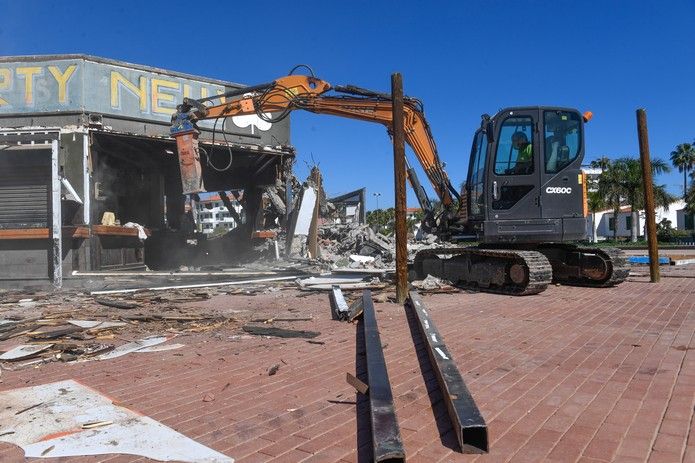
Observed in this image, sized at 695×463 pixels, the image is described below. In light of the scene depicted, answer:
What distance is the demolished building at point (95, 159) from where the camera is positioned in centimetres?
1290

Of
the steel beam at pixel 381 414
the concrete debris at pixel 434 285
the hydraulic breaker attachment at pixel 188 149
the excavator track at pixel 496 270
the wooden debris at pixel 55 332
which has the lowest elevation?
the steel beam at pixel 381 414

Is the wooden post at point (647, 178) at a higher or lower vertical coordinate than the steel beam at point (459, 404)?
higher

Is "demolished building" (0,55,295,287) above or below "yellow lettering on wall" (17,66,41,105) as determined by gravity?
below

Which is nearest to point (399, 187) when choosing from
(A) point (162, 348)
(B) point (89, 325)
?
(A) point (162, 348)

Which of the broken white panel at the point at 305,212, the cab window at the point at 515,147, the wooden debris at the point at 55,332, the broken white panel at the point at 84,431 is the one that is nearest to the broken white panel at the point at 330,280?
the cab window at the point at 515,147

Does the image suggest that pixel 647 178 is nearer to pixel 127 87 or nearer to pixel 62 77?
pixel 127 87

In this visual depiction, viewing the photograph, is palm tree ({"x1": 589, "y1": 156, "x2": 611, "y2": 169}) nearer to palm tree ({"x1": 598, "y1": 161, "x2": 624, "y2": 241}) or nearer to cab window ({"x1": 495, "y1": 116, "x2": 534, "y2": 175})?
palm tree ({"x1": 598, "y1": 161, "x2": 624, "y2": 241})

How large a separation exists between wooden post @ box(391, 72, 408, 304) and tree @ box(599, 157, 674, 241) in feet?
155

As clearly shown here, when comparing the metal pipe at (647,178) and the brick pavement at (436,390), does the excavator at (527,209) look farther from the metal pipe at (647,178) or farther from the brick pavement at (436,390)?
the brick pavement at (436,390)

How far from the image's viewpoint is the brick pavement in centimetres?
297

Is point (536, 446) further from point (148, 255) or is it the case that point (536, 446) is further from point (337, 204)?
point (337, 204)

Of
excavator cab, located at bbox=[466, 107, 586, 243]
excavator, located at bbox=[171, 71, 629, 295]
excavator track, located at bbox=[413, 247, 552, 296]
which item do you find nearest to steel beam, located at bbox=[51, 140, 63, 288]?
excavator track, located at bbox=[413, 247, 552, 296]

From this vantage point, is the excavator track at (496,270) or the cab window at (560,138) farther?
the cab window at (560,138)

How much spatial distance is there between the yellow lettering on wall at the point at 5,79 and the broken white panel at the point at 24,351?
12.0 metres
